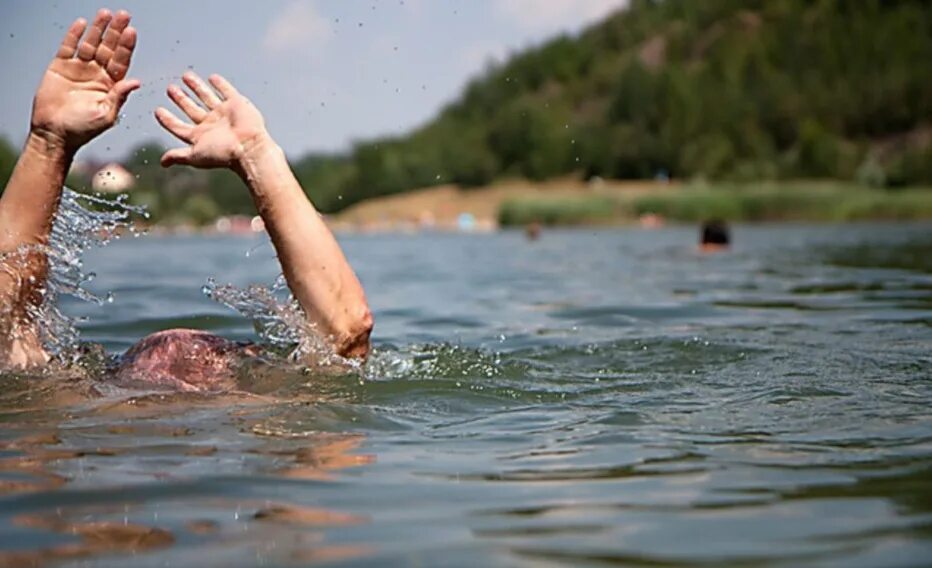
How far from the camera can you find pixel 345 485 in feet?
10.7

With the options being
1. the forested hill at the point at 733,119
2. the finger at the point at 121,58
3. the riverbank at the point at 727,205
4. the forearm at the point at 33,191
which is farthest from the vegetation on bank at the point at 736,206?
the forearm at the point at 33,191

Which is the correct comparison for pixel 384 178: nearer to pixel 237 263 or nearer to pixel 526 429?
pixel 237 263

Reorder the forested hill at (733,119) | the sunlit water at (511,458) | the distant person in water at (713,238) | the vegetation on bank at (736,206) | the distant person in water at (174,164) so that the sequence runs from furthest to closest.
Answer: the forested hill at (733,119) → the vegetation on bank at (736,206) → the distant person in water at (713,238) → the distant person in water at (174,164) → the sunlit water at (511,458)

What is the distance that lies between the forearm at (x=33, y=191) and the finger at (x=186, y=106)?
0.39m

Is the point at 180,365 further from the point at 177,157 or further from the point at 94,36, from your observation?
the point at 94,36

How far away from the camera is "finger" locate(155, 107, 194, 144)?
14.3ft

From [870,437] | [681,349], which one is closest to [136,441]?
[870,437]

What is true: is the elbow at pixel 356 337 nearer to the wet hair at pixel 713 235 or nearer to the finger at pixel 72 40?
the finger at pixel 72 40

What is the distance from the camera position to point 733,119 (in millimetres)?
81500

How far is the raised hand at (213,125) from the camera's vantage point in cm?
429

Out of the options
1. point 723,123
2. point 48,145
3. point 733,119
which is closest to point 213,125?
point 48,145

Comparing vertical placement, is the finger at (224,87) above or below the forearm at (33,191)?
above

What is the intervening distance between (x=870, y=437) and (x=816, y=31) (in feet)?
289

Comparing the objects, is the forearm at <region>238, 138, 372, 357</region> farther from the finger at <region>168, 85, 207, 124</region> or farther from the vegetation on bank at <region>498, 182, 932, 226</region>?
the vegetation on bank at <region>498, 182, 932, 226</region>
